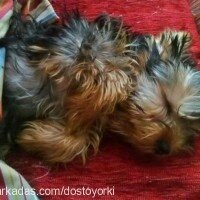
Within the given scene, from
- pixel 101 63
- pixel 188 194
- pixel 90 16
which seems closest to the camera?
pixel 101 63

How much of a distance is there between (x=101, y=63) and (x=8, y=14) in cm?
35

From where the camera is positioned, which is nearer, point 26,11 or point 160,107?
point 160,107

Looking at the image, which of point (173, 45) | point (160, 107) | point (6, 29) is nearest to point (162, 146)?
point (160, 107)

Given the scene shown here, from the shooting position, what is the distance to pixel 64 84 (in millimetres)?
1397

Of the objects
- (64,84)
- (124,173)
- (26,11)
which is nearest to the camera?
(64,84)

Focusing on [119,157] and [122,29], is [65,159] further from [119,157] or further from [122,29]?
[122,29]

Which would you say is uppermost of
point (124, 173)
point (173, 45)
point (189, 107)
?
point (173, 45)

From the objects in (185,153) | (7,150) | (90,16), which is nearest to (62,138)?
(7,150)

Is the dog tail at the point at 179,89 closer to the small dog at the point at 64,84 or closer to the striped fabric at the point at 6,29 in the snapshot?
the small dog at the point at 64,84

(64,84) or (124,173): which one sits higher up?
(64,84)

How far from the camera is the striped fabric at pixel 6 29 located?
141 centimetres

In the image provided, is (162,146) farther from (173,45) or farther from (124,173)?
(173,45)

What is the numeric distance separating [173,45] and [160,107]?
0.20m

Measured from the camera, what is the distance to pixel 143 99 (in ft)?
4.70
